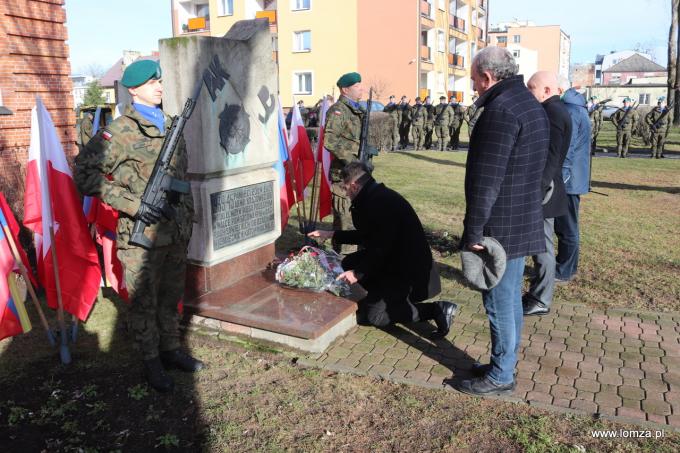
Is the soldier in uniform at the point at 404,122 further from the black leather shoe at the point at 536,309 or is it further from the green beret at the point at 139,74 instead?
the green beret at the point at 139,74

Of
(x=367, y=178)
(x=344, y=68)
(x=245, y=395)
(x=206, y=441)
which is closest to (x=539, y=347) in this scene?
(x=367, y=178)

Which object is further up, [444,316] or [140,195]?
[140,195]

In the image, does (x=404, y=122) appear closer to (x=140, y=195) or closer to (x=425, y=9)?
(x=425, y=9)

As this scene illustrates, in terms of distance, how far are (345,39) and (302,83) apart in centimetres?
411

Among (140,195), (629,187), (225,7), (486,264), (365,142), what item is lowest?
(629,187)

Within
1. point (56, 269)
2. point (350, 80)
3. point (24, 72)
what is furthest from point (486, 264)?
point (24, 72)

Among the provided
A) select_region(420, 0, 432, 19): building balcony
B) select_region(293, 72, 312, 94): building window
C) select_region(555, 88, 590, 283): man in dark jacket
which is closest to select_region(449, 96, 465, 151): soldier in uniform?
select_region(555, 88, 590, 283): man in dark jacket

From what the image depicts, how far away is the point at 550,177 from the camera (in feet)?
14.9

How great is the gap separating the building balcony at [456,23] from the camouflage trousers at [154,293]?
137 feet

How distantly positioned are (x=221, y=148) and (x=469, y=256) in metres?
2.43

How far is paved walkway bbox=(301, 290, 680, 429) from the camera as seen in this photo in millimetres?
3498

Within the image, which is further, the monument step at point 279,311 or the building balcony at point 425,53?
the building balcony at point 425,53

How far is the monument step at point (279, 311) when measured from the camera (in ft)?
13.8

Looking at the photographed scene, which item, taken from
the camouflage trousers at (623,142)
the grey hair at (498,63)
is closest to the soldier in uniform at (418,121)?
the camouflage trousers at (623,142)
